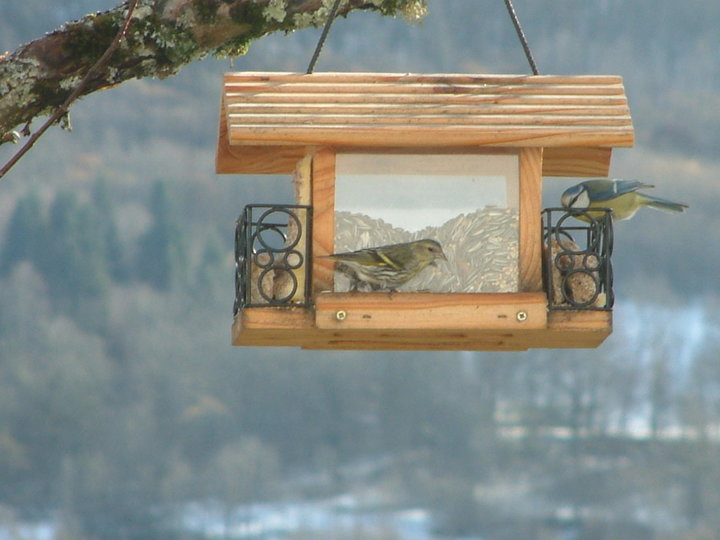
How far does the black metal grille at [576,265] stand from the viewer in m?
5.02

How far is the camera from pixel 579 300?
5016 mm

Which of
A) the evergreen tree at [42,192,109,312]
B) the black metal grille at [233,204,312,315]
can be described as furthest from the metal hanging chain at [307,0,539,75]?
the evergreen tree at [42,192,109,312]

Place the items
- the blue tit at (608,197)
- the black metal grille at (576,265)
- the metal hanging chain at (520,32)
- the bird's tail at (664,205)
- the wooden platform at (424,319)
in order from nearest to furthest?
the wooden platform at (424,319) → the metal hanging chain at (520,32) → the black metal grille at (576,265) → the blue tit at (608,197) → the bird's tail at (664,205)

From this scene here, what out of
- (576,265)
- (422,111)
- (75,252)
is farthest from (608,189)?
(75,252)

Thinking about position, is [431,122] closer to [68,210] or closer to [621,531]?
[621,531]

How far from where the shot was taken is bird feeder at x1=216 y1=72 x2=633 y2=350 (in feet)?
16.1

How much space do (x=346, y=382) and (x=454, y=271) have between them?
2728cm

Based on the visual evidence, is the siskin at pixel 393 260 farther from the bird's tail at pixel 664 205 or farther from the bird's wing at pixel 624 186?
the bird's tail at pixel 664 205

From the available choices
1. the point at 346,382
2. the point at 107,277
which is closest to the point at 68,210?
the point at 107,277

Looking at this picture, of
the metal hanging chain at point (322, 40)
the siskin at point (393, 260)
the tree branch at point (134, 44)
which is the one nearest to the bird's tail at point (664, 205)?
the siskin at point (393, 260)

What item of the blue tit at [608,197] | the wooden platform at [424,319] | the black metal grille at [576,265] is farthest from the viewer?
the blue tit at [608,197]

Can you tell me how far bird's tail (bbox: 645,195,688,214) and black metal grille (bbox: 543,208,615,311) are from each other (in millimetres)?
623

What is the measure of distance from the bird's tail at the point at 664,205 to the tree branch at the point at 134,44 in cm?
148

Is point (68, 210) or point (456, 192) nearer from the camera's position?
point (456, 192)
